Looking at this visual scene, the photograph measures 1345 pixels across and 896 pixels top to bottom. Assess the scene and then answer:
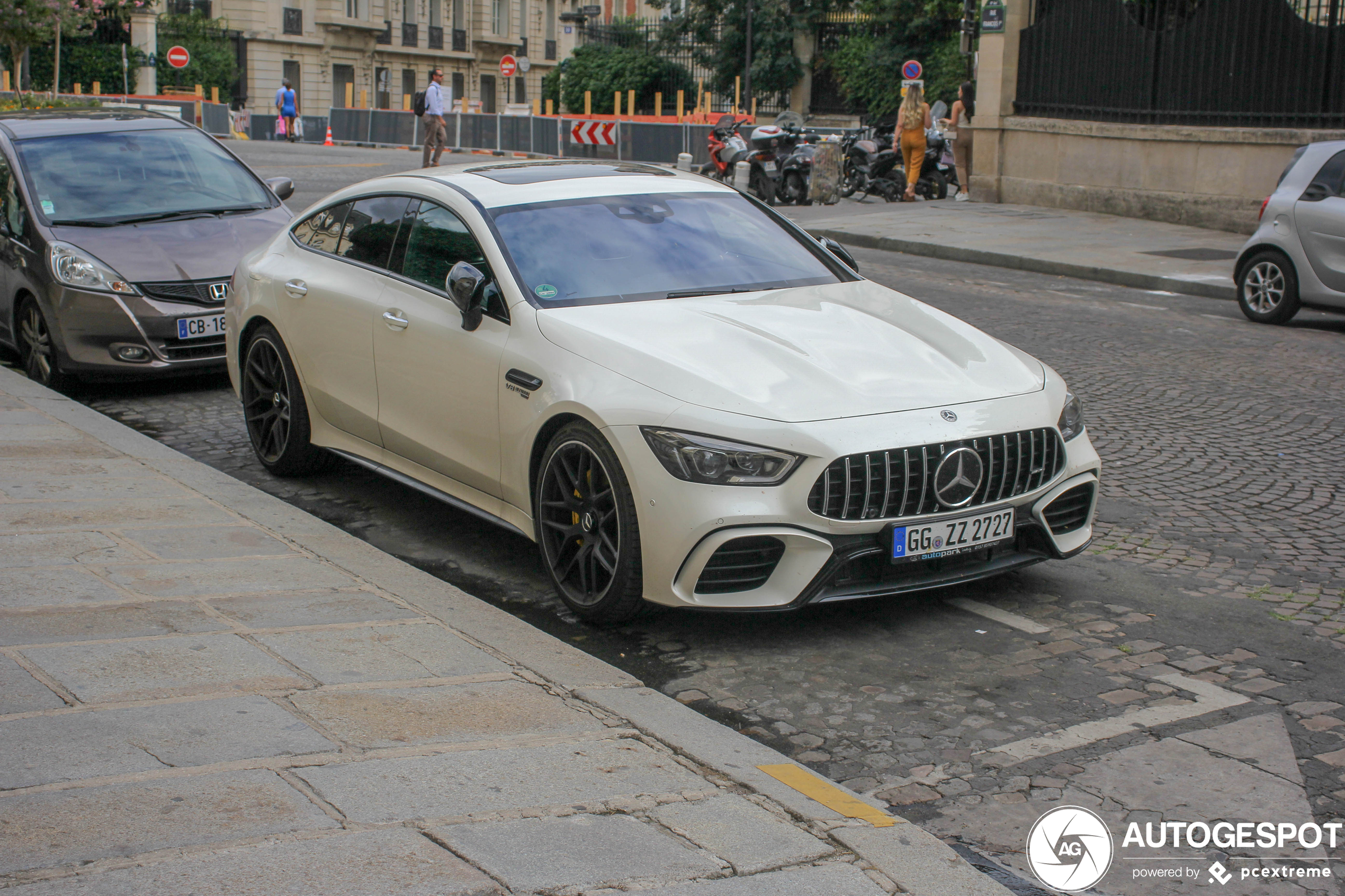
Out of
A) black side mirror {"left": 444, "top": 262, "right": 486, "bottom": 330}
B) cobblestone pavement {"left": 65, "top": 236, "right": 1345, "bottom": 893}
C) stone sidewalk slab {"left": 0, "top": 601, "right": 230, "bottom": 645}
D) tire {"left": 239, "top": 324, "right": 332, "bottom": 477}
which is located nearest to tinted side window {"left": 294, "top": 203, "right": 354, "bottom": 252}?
tire {"left": 239, "top": 324, "right": 332, "bottom": 477}

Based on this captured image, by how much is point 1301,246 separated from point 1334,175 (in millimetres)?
611

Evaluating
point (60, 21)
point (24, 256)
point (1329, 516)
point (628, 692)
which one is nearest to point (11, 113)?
point (24, 256)

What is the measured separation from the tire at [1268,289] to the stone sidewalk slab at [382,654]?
9264 mm

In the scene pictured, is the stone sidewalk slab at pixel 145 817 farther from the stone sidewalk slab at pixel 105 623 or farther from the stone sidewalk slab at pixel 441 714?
the stone sidewalk slab at pixel 105 623

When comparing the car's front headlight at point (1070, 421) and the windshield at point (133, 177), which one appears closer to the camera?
the car's front headlight at point (1070, 421)

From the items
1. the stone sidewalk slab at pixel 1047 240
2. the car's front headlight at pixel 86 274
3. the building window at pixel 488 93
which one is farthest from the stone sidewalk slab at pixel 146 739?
the building window at pixel 488 93

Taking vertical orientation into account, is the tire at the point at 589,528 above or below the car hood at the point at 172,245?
below

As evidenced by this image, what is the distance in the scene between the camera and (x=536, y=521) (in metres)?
5.02

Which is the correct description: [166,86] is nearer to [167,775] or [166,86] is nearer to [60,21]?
[60,21]

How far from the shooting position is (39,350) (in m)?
8.86

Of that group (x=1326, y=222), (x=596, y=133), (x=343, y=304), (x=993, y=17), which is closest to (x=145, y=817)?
(x=343, y=304)

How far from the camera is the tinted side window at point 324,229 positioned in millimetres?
6520

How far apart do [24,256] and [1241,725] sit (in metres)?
7.57

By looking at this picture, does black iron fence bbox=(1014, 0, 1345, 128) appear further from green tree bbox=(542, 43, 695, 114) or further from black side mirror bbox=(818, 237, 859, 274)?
green tree bbox=(542, 43, 695, 114)
